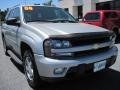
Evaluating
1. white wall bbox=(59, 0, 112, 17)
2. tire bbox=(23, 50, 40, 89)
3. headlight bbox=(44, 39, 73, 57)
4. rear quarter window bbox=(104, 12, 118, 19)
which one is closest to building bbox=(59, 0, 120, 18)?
white wall bbox=(59, 0, 112, 17)

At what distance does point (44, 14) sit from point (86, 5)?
25.3 metres

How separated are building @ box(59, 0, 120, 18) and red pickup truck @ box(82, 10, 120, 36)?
14799 mm

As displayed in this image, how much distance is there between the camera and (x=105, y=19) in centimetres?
1151

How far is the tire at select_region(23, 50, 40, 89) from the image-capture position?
448cm

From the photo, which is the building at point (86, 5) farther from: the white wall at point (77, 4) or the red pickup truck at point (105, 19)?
the red pickup truck at point (105, 19)

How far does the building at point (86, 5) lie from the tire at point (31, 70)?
906 inches

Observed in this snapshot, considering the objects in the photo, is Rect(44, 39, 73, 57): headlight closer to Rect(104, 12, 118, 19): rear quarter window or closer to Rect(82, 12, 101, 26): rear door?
Rect(82, 12, 101, 26): rear door

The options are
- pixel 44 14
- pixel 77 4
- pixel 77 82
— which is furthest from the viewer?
pixel 77 4

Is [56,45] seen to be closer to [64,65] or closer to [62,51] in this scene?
[62,51]

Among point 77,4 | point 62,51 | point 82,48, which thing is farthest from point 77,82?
point 77,4

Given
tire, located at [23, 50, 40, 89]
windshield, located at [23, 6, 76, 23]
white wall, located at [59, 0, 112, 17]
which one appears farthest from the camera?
white wall, located at [59, 0, 112, 17]

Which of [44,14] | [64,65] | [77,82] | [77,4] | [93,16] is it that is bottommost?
[77,82]

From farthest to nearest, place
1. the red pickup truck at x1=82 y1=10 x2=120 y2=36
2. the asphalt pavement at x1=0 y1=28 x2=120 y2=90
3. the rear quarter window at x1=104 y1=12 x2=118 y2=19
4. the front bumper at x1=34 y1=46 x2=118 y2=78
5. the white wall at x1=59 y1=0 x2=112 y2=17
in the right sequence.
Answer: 1. the white wall at x1=59 y1=0 x2=112 y2=17
2. the rear quarter window at x1=104 y1=12 x2=118 y2=19
3. the red pickup truck at x1=82 y1=10 x2=120 y2=36
4. the asphalt pavement at x1=0 y1=28 x2=120 y2=90
5. the front bumper at x1=34 y1=46 x2=118 y2=78

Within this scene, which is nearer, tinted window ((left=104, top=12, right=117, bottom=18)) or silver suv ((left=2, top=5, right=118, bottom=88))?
silver suv ((left=2, top=5, right=118, bottom=88))
